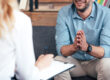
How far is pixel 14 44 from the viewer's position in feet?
2.73

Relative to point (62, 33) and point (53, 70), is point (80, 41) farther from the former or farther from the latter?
point (53, 70)

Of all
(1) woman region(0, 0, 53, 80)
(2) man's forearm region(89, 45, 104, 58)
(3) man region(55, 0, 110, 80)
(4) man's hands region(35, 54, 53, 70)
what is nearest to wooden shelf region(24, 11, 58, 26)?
(3) man region(55, 0, 110, 80)

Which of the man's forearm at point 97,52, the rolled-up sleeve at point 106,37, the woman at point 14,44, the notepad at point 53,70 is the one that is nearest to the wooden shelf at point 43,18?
the rolled-up sleeve at point 106,37

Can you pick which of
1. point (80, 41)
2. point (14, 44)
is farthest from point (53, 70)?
point (80, 41)

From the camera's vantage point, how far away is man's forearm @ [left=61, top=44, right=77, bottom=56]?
1.81m

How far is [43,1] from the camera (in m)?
3.77

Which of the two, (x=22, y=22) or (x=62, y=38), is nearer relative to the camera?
(x=22, y=22)

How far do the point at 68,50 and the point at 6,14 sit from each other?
1.08 m

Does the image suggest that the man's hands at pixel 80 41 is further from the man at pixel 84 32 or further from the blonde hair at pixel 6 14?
the blonde hair at pixel 6 14

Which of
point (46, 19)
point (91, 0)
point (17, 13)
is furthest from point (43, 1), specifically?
point (17, 13)

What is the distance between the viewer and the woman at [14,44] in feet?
2.64

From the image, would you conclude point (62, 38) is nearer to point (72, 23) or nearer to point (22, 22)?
point (72, 23)

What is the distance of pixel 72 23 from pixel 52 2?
1.85 metres

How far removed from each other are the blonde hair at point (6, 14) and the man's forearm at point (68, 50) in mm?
1032
